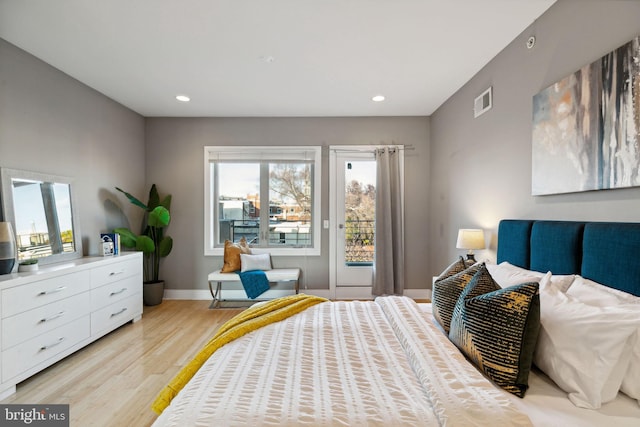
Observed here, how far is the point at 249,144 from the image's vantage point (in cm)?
419

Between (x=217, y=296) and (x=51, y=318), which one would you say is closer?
(x=51, y=318)

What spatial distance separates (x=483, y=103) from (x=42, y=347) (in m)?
4.28

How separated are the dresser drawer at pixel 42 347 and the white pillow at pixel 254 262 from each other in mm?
1683

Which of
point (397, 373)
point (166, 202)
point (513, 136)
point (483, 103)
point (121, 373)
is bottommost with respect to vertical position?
point (121, 373)

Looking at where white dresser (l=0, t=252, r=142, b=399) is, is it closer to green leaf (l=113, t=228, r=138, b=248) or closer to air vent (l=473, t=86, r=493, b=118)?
green leaf (l=113, t=228, r=138, b=248)

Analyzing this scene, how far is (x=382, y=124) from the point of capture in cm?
417

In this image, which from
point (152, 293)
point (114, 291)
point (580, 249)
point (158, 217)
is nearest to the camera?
point (580, 249)

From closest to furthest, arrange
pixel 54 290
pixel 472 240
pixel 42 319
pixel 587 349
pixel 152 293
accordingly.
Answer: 1. pixel 587 349
2. pixel 42 319
3. pixel 54 290
4. pixel 472 240
5. pixel 152 293

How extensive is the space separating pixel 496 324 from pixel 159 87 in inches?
146

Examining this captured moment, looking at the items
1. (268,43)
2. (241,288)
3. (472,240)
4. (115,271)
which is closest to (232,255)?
(241,288)

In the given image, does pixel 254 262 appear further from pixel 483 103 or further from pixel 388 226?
pixel 483 103

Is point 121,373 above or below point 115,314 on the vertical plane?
below

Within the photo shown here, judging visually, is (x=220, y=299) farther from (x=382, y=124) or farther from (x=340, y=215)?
(x=382, y=124)

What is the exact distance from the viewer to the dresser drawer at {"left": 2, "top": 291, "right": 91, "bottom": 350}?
Answer: 6.50ft
